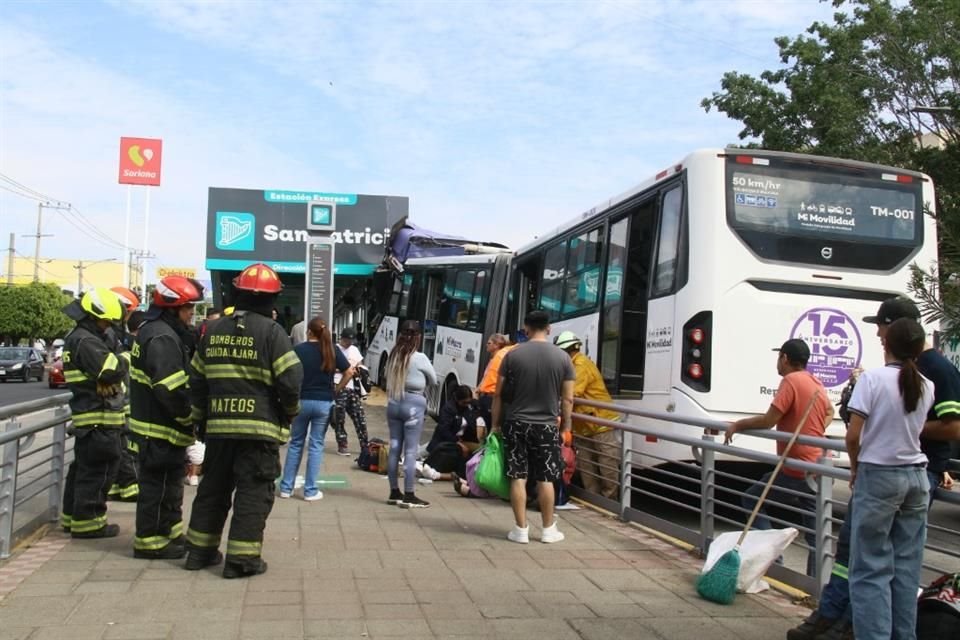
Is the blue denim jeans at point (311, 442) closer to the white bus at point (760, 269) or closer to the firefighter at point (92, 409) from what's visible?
the firefighter at point (92, 409)

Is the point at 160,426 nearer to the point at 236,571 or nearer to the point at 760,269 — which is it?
the point at 236,571

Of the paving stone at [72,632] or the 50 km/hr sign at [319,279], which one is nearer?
the paving stone at [72,632]

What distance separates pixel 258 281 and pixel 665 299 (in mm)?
4414

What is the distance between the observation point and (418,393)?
8.52m

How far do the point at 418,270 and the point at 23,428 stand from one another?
1318 cm

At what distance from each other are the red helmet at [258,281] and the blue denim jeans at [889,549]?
370 cm

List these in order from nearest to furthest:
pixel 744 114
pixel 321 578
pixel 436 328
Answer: pixel 321 578 → pixel 436 328 → pixel 744 114

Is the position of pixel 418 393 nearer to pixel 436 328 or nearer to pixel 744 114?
pixel 436 328

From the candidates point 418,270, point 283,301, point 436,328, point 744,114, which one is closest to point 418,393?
point 436,328

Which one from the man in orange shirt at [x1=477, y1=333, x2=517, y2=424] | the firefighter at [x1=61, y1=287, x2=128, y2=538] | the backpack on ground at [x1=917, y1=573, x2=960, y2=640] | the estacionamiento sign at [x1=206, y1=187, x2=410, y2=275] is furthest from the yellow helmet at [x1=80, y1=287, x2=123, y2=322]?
the estacionamiento sign at [x1=206, y1=187, x2=410, y2=275]

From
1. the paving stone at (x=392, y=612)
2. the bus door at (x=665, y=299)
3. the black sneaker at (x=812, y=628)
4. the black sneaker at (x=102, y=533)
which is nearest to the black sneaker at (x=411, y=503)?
the bus door at (x=665, y=299)

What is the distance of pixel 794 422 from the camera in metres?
6.17

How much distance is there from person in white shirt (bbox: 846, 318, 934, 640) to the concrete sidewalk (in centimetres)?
87

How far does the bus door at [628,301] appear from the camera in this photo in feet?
31.2
